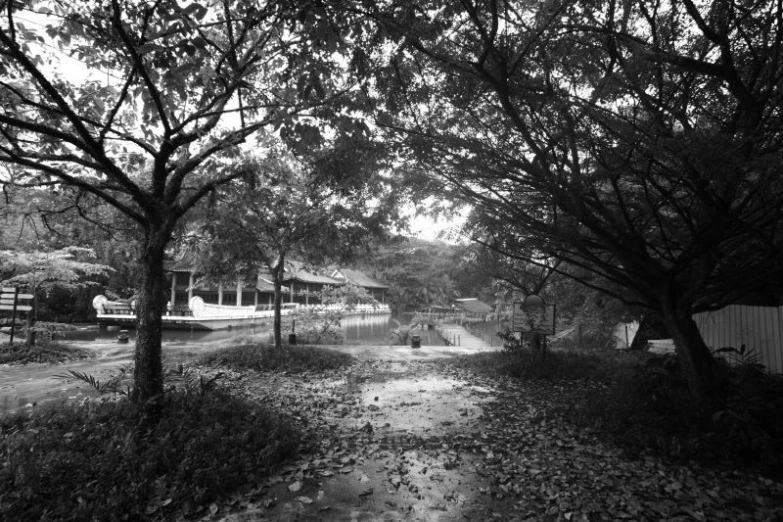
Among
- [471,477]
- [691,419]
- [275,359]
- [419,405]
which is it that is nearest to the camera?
[471,477]

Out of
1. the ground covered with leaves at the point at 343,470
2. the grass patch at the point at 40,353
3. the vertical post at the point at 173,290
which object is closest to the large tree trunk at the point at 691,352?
the ground covered with leaves at the point at 343,470

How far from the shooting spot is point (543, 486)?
419 cm

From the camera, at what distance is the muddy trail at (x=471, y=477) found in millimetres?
3664

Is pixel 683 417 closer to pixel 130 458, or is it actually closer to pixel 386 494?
pixel 386 494

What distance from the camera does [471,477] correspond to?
4.42 m

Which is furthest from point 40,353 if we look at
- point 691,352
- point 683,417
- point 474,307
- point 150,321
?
point 474,307

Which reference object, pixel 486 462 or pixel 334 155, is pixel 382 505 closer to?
pixel 486 462

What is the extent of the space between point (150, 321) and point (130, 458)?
6.37 ft

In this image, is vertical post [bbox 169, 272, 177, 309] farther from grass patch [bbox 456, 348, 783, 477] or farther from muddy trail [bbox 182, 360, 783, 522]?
grass patch [bbox 456, 348, 783, 477]

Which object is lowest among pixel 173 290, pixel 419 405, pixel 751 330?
pixel 419 405

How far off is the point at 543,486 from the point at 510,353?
7.54 meters

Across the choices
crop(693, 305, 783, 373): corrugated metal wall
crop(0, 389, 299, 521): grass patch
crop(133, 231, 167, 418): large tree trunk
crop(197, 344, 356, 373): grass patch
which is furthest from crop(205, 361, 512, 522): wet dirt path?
crop(693, 305, 783, 373): corrugated metal wall

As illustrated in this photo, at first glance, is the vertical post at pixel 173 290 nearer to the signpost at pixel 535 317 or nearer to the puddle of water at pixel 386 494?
the signpost at pixel 535 317

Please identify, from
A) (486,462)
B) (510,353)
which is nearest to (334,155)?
(486,462)
